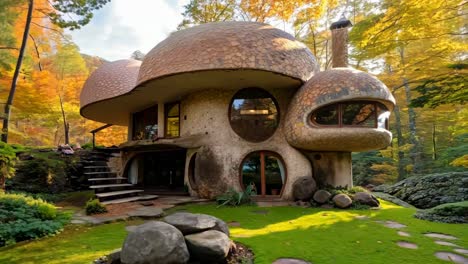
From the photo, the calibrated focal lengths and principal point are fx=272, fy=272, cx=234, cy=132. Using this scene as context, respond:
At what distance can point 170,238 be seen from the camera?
3691mm

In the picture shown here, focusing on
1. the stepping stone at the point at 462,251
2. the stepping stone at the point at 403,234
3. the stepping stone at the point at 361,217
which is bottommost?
the stepping stone at the point at 361,217

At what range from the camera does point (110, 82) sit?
40.9 feet

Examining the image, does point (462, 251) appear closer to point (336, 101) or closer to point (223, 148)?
point (336, 101)

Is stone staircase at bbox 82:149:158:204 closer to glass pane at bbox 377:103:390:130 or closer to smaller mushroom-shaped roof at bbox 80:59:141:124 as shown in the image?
smaller mushroom-shaped roof at bbox 80:59:141:124

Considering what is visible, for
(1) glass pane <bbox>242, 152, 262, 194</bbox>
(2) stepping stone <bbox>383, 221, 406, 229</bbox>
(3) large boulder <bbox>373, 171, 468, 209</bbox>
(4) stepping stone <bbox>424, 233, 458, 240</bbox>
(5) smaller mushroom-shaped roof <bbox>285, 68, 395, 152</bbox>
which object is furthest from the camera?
(3) large boulder <bbox>373, 171, 468, 209</bbox>

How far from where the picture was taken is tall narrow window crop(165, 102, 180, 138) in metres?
12.5

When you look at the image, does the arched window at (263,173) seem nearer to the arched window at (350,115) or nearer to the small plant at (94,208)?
the arched window at (350,115)

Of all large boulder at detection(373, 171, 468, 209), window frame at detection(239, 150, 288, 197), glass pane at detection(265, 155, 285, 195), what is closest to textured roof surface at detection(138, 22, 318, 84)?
window frame at detection(239, 150, 288, 197)

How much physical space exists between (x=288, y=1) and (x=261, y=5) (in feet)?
6.05

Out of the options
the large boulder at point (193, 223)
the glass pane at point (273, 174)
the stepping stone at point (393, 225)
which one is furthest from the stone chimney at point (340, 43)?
the large boulder at point (193, 223)

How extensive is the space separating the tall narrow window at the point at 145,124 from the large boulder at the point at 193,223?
9.59m

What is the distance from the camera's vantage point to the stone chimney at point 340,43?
42.8 ft

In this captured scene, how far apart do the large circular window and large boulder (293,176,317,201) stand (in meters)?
2.15

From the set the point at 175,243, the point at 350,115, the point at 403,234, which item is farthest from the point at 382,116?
the point at 175,243
